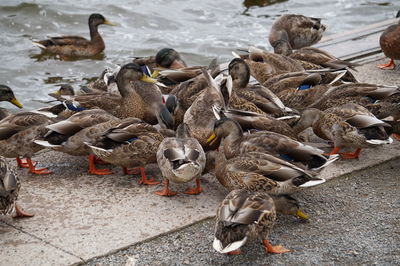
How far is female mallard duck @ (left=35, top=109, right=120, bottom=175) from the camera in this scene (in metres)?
6.10

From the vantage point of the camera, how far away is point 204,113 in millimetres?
6625

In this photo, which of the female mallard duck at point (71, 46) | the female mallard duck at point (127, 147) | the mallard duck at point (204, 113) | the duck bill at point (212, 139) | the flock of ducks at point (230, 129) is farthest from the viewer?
the female mallard duck at point (71, 46)

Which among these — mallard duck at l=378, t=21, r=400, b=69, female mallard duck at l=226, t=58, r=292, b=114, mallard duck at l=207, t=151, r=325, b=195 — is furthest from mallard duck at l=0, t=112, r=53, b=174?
mallard duck at l=378, t=21, r=400, b=69

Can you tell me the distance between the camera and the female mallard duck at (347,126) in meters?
6.05

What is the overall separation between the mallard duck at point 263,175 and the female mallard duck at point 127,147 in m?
0.75

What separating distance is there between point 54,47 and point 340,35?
573cm

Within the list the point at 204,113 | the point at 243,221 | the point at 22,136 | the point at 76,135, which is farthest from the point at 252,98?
the point at 243,221

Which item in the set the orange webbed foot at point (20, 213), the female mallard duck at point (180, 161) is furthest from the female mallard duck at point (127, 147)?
the orange webbed foot at point (20, 213)

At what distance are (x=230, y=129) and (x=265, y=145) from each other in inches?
15.9

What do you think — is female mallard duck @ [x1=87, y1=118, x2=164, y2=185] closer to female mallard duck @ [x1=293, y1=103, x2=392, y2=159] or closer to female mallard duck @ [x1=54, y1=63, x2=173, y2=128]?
female mallard duck @ [x1=54, y1=63, x2=173, y2=128]

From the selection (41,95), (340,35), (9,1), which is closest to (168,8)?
(9,1)

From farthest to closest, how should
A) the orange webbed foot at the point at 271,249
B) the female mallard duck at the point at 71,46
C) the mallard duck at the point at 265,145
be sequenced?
the female mallard duck at the point at 71,46
the mallard duck at the point at 265,145
the orange webbed foot at the point at 271,249

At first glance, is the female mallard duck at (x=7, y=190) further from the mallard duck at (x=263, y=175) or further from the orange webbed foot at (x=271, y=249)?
the orange webbed foot at (x=271, y=249)

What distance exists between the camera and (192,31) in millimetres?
15266
